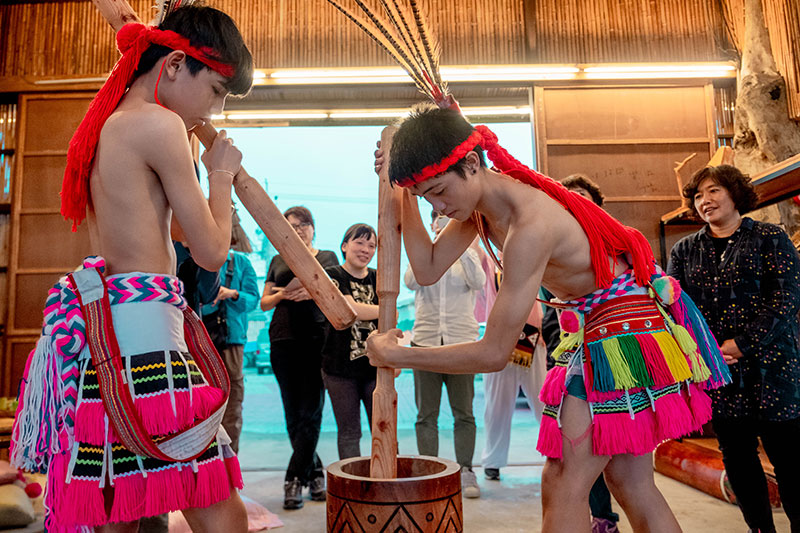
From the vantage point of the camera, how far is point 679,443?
12.0 feet

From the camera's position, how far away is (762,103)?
13.7ft

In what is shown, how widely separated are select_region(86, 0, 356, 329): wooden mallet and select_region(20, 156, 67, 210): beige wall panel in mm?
3740

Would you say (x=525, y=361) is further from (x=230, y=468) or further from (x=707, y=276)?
(x=230, y=468)

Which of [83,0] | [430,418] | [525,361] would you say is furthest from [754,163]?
[83,0]

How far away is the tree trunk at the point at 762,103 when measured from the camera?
13.4 ft

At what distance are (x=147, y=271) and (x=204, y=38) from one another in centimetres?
48

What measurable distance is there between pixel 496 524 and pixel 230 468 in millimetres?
1892

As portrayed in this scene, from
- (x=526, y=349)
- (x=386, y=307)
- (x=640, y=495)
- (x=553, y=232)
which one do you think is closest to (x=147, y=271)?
(x=386, y=307)

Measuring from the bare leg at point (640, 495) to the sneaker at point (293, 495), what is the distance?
193cm

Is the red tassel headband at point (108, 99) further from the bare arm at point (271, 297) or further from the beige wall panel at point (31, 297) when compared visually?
Answer: the beige wall panel at point (31, 297)

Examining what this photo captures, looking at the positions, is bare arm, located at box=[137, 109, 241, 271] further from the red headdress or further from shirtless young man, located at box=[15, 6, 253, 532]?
the red headdress

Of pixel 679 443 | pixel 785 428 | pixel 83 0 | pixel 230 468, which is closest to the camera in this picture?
pixel 230 468

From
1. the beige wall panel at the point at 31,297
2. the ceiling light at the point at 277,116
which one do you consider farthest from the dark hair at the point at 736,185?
the beige wall panel at the point at 31,297

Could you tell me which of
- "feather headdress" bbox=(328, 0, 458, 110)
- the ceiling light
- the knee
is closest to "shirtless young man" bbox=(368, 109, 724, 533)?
the knee
